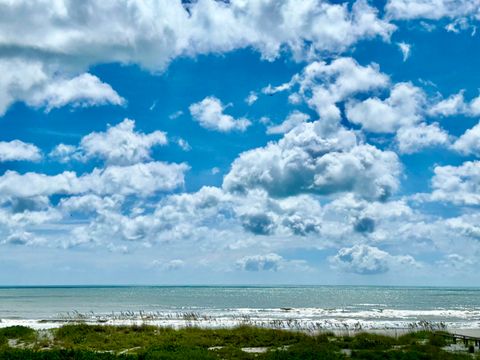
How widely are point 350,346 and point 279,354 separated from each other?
8103 mm

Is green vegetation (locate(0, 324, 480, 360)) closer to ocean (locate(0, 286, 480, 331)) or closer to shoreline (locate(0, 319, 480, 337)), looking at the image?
shoreline (locate(0, 319, 480, 337))

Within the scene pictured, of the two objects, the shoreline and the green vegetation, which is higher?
Answer: the green vegetation

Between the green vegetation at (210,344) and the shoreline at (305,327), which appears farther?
the shoreline at (305,327)

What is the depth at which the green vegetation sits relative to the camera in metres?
25.8

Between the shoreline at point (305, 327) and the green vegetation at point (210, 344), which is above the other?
the green vegetation at point (210, 344)

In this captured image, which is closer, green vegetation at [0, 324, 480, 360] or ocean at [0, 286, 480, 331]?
green vegetation at [0, 324, 480, 360]

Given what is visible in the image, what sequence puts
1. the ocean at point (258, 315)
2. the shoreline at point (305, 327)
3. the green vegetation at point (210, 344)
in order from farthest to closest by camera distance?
the ocean at point (258, 315) → the shoreline at point (305, 327) → the green vegetation at point (210, 344)

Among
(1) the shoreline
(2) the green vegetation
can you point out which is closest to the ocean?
(1) the shoreline

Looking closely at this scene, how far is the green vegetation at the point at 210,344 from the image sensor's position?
25.8 meters

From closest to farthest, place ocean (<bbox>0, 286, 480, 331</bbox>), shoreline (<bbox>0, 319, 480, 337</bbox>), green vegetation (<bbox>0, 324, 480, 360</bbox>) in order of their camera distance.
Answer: green vegetation (<bbox>0, 324, 480, 360</bbox>) → shoreline (<bbox>0, 319, 480, 337</bbox>) → ocean (<bbox>0, 286, 480, 331</bbox>)

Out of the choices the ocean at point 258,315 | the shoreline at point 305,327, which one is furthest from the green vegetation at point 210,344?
the ocean at point 258,315

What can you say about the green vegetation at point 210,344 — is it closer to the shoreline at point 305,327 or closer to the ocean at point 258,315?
the shoreline at point 305,327

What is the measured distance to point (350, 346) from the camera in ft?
105

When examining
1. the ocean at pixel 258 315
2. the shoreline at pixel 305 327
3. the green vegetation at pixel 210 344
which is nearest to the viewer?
the green vegetation at pixel 210 344
